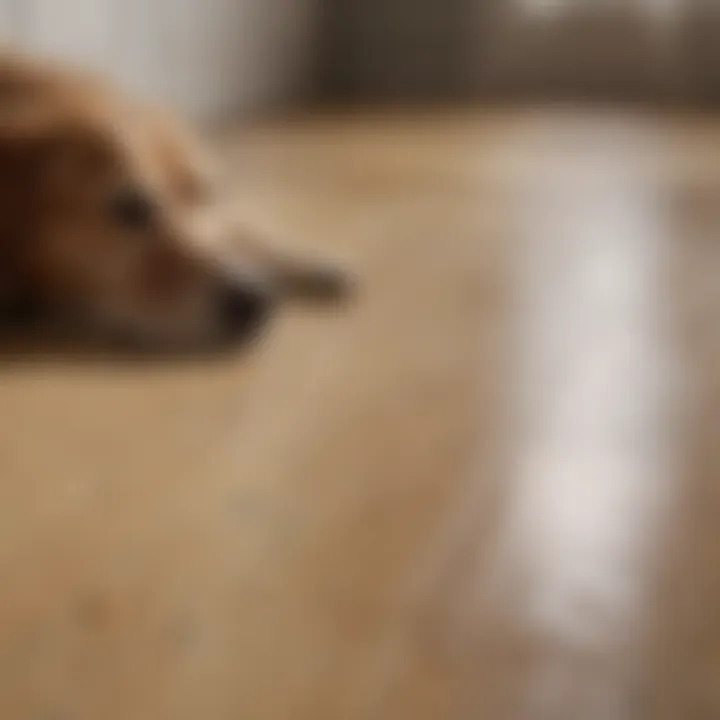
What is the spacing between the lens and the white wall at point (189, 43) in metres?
2.47

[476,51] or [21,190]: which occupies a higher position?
[476,51]

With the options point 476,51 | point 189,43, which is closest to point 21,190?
point 189,43

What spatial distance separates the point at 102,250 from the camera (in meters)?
1.49

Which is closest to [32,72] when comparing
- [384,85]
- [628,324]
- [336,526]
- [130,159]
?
[130,159]

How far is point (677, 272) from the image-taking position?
1.86 m

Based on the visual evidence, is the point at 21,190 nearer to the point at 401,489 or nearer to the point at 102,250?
the point at 102,250

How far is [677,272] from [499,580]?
1.09 metres

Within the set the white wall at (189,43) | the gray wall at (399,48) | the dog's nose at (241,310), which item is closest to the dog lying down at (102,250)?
the dog's nose at (241,310)

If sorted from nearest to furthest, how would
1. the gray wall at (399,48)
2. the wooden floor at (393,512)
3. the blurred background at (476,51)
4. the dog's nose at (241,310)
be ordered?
the wooden floor at (393,512) < the dog's nose at (241,310) < the blurred background at (476,51) < the gray wall at (399,48)

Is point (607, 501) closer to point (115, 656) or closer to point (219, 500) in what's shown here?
point (219, 500)

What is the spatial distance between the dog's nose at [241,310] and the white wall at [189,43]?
41.2 inches

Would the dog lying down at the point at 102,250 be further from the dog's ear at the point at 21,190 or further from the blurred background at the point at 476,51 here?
the blurred background at the point at 476,51

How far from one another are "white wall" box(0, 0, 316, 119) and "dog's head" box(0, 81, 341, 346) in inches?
33.5

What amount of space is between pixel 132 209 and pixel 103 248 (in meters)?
0.07
